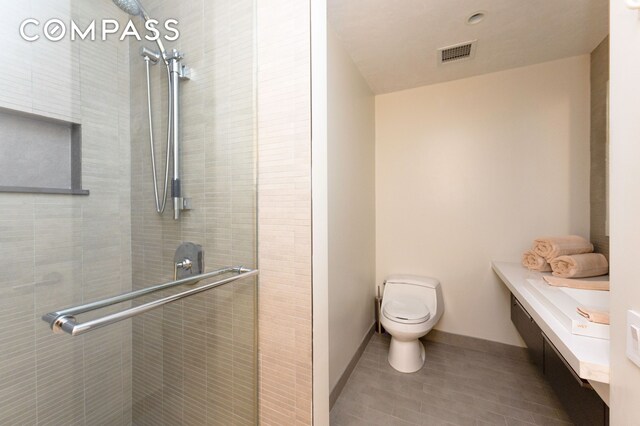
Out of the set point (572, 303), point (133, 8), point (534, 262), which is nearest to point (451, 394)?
point (572, 303)

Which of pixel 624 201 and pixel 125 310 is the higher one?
pixel 624 201

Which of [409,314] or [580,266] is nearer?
[580,266]

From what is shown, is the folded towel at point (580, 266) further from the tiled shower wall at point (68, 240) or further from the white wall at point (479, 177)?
the tiled shower wall at point (68, 240)

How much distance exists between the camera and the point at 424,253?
2268 millimetres

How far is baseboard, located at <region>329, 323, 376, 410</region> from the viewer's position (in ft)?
5.08

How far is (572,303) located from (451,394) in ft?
3.10

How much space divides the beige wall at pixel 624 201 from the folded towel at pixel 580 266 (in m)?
1.03

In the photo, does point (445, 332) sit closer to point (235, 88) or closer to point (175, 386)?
point (175, 386)

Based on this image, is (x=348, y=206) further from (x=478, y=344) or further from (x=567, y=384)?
(x=478, y=344)

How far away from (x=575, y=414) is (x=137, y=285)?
179 centimetres

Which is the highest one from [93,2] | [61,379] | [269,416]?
[93,2]

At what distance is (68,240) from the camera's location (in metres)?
0.84

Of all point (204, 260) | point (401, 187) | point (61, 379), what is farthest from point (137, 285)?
point (401, 187)

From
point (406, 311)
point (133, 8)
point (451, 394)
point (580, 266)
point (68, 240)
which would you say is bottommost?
point (451, 394)
